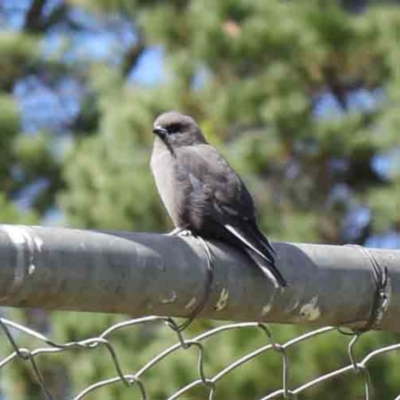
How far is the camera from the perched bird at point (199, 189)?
2.46 metres

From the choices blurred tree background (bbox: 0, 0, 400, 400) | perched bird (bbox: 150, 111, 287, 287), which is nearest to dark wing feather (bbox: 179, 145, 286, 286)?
perched bird (bbox: 150, 111, 287, 287)

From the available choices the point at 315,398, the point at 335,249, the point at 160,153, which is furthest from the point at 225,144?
the point at 335,249

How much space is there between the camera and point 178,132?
3.42 m

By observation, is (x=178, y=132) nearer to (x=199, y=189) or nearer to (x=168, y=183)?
(x=168, y=183)

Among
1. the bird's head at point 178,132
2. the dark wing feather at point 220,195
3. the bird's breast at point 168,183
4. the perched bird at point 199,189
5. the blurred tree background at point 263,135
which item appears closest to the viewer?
the dark wing feather at point 220,195

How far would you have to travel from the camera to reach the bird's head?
3.32 metres

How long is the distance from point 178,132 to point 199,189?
0.58 metres

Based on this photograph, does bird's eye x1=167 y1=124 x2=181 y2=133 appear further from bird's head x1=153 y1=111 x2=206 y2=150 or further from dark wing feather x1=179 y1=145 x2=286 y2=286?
dark wing feather x1=179 y1=145 x2=286 y2=286

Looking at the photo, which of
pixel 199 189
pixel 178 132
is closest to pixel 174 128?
pixel 178 132

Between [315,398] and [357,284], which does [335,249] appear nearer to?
[357,284]

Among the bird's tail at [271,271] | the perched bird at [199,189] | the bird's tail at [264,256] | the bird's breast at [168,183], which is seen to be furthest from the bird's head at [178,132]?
the bird's tail at [271,271]

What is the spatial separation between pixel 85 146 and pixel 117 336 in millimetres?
1573

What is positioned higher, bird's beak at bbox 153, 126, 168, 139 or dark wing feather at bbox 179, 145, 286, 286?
dark wing feather at bbox 179, 145, 286, 286

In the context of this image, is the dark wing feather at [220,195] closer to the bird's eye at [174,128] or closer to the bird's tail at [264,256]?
the bird's tail at [264,256]
